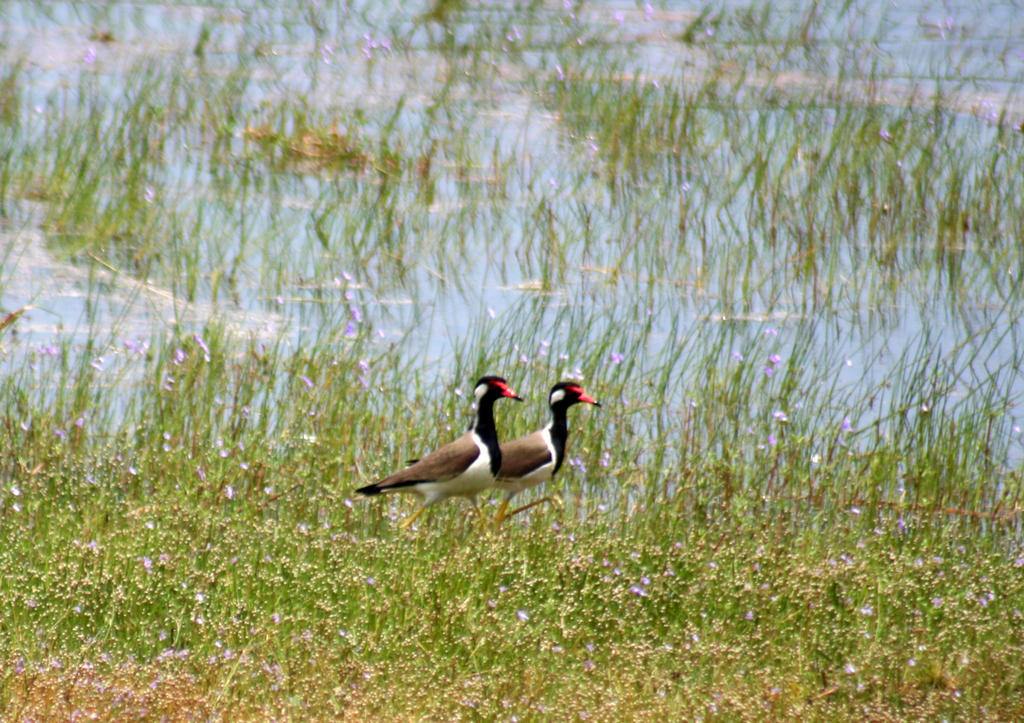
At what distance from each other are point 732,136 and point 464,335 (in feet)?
13.7

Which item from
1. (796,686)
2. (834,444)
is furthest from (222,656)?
(834,444)

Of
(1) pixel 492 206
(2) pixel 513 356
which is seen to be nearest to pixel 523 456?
(2) pixel 513 356

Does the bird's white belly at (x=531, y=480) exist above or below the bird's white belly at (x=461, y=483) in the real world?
below

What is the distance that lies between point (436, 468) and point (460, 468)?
3.8 inches

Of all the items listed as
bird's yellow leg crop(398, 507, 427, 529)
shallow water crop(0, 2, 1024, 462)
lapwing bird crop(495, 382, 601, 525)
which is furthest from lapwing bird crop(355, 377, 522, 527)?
shallow water crop(0, 2, 1024, 462)

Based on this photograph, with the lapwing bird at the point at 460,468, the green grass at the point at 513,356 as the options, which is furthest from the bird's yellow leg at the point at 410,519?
the green grass at the point at 513,356

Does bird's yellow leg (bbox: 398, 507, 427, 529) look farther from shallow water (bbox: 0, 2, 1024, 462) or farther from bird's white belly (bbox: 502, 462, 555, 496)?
shallow water (bbox: 0, 2, 1024, 462)

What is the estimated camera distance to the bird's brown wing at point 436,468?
6.14 metres

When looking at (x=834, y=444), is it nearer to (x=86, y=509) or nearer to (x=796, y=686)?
(x=796, y=686)

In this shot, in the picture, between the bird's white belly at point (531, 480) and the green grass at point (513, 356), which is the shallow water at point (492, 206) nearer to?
the green grass at point (513, 356)

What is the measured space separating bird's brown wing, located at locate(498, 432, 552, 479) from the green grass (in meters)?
0.24

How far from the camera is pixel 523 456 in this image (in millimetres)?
6598

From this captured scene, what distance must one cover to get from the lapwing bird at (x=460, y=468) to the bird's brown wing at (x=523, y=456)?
88 mm

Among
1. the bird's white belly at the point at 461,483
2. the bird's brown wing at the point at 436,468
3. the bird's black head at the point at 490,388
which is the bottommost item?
the bird's white belly at the point at 461,483
